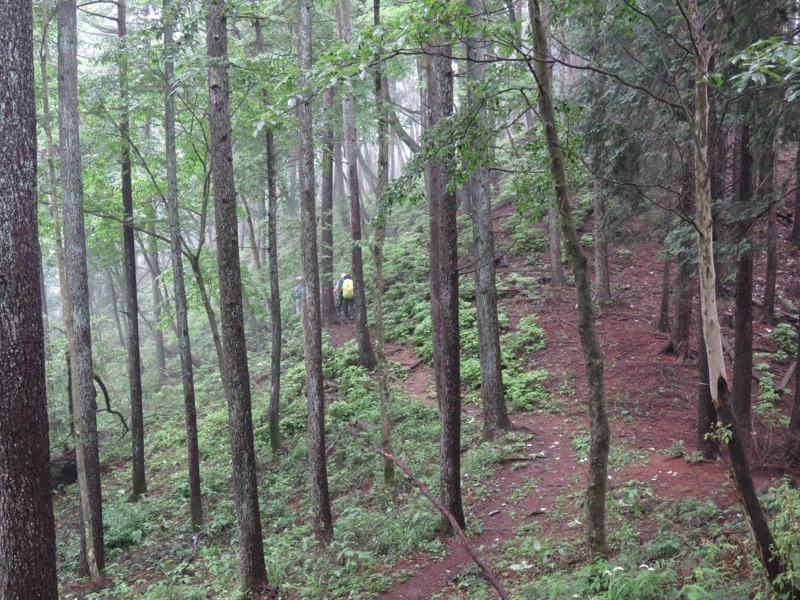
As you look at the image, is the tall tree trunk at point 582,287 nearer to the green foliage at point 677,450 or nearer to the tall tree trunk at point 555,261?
the green foliage at point 677,450

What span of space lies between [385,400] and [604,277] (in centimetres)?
964

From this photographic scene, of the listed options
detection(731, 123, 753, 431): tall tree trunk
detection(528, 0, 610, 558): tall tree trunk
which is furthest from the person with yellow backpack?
detection(528, 0, 610, 558): tall tree trunk

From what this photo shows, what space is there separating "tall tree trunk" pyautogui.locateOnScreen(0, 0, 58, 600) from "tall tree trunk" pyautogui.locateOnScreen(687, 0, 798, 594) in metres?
Result: 5.41

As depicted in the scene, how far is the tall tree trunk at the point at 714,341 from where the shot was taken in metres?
4.43

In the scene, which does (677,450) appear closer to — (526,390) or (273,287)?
(526,390)

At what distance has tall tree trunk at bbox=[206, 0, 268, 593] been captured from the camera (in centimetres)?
745

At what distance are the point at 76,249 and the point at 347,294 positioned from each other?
38.7 feet

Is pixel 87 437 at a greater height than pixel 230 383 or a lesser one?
lesser

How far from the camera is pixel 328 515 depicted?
30.6 feet

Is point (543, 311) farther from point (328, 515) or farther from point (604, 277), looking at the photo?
point (328, 515)

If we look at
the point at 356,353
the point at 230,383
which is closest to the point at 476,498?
the point at 230,383

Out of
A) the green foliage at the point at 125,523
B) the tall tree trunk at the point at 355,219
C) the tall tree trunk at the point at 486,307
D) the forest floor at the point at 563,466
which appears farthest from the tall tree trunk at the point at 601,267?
the green foliage at the point at 125,523

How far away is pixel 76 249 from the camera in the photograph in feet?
34.0

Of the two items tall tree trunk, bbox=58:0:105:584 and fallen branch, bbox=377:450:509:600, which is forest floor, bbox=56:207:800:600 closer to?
fallen branch, bbox=377:450:509:600
